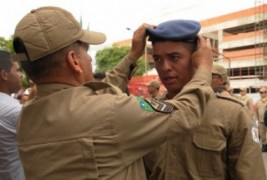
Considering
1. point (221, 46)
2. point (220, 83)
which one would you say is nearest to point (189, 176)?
point (220, 83)

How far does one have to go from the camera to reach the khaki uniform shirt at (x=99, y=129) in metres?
1.40

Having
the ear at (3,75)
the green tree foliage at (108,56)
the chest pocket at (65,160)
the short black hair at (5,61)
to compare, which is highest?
the short black hair at (5,61)

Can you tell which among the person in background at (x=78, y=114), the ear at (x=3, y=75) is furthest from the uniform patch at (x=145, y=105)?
the ear at (x=3, y=75)

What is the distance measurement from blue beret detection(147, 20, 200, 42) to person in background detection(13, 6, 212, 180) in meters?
0.35

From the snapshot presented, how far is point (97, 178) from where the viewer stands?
1.39 meters

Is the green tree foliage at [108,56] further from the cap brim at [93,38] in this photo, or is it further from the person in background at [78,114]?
the person in background at [78,114]

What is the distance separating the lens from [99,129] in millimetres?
1400

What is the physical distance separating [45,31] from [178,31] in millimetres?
760

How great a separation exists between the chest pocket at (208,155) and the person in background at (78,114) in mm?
327

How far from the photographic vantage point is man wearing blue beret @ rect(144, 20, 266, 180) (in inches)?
69.6

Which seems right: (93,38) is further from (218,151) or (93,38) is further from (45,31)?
(218,151)

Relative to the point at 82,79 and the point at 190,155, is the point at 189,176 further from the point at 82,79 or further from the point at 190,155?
the point at 82,79

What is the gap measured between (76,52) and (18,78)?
1.91m

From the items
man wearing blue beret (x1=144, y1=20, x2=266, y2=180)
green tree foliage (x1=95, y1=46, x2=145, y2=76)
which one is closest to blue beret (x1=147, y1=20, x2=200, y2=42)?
man wearing blue beret (x1=144, y1=20, x2=266, y2=180)
